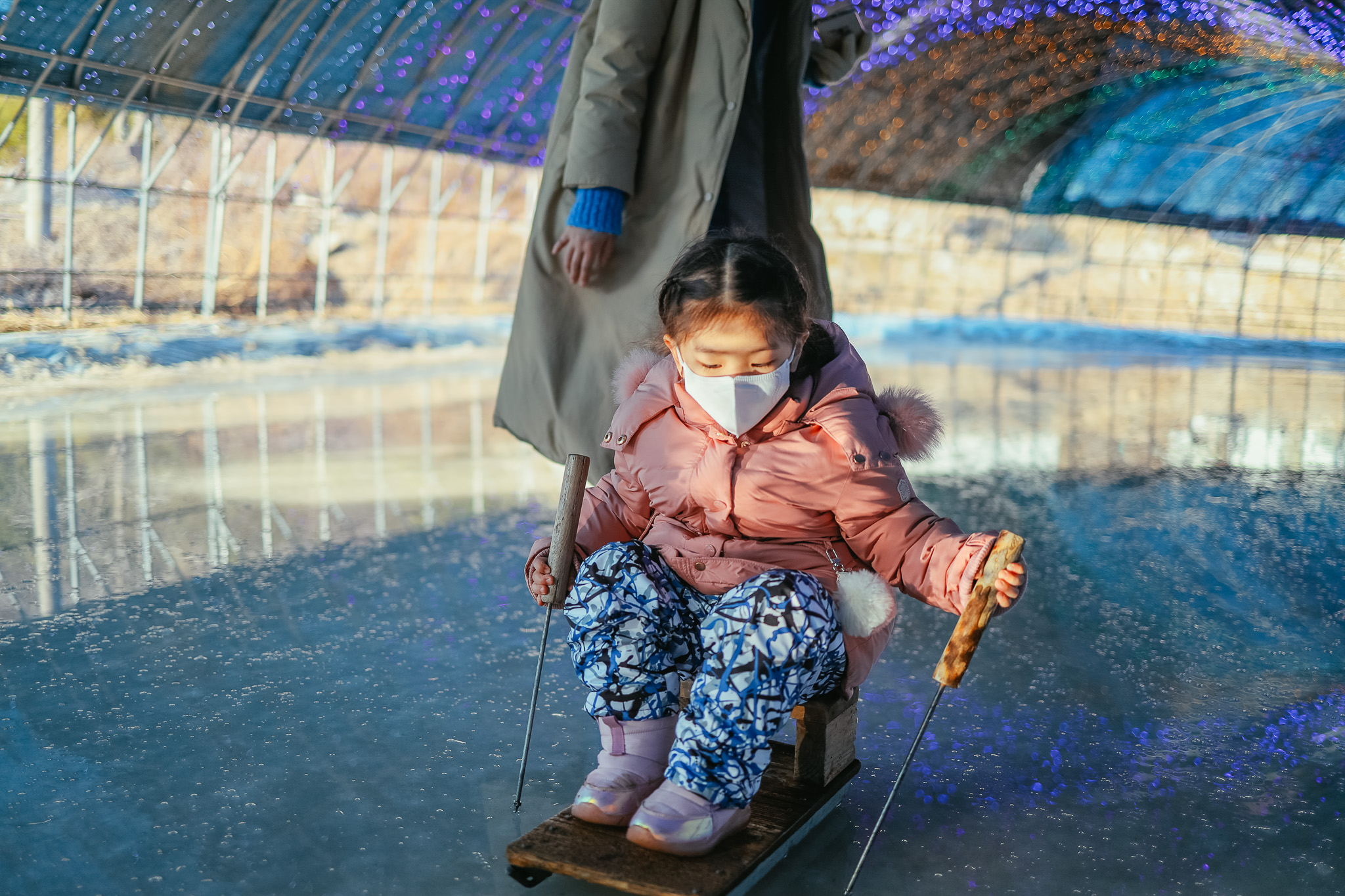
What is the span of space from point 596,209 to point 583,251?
0.09 metres

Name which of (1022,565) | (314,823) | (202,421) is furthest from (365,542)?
(202,421)

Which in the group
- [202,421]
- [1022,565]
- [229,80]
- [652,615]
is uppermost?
[229,80]

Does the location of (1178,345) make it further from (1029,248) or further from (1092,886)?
(1092,886)

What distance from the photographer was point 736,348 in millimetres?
1707

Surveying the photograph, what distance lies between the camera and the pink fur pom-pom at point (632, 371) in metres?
1.96

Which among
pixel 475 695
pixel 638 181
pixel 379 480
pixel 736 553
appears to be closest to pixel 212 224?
pixel 379 480

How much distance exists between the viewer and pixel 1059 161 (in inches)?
928

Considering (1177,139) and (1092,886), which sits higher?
(1177,139)

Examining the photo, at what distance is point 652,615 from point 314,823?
2.17 ft

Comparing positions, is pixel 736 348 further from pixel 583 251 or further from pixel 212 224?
pixel 212 224

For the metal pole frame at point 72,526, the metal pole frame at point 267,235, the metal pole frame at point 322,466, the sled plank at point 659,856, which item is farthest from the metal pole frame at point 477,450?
the metal pole frame at point 267,235

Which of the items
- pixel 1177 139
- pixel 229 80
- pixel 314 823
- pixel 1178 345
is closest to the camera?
pixel 314 823

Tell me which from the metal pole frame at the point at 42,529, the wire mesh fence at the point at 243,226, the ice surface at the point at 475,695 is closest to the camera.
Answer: the ice surface at the point at 475,695

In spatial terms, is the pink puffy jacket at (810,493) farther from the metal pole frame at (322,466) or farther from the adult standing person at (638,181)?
the metal pole frame at (322,466)
